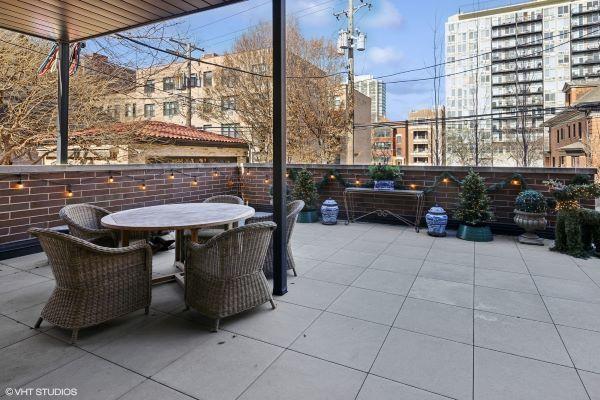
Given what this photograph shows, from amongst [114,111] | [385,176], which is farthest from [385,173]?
[114,111]

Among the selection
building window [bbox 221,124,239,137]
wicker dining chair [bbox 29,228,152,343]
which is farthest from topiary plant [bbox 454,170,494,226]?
building window [bbox 221,124,239,137]

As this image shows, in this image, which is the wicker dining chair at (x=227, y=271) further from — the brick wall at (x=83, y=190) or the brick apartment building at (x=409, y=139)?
the brick apartment building at (x=409, y=139)

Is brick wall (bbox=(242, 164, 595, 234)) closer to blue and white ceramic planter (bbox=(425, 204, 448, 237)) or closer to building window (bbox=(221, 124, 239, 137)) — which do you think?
blue and white ceramic planter (bbox=(425, 204, 448, 237))

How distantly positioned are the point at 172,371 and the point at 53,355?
82 cm

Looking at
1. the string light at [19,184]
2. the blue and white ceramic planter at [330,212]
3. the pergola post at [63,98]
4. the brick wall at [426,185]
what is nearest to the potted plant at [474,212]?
the brick wall at [426,185]

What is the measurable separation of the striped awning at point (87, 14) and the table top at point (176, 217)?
2.10 meters

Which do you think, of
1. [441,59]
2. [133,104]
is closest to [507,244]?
[441,59]

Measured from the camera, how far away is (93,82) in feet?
26.4

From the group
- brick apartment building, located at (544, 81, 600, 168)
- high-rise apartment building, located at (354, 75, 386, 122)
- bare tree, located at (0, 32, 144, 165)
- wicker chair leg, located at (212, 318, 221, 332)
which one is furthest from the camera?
high-rise apartment building, located at (354, 75, 386, 122)

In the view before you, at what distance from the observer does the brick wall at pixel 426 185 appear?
5.40 metres

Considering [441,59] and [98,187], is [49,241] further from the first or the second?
[441,59]

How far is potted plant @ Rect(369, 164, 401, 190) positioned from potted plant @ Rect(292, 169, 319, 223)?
4.01ft

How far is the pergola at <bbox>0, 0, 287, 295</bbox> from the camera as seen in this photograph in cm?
291

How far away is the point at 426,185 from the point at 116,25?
5.40m
